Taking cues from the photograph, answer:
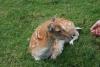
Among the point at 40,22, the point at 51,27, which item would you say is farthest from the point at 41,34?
the point at 40,22

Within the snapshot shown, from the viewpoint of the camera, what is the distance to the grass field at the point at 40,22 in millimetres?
6367

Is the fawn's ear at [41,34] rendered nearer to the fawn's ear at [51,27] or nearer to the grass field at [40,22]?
the fawn's ear at [51,27]

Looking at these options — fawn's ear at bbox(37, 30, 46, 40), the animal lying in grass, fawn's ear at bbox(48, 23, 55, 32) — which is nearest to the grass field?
the animal lying in grass

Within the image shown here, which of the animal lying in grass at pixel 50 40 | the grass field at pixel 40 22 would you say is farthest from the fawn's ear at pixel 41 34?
the grass field at pixel 40 22

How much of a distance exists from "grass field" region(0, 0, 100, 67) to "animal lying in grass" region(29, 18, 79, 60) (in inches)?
4.5

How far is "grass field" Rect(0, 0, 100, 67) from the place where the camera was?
6367 millimetres

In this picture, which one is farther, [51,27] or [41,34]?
[41,34]

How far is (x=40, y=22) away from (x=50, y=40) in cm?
174

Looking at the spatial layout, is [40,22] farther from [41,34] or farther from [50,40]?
[50,40]

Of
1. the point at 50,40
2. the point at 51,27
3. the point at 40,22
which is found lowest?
the point at 40,22

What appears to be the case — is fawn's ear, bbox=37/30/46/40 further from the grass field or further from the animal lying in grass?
the grass field

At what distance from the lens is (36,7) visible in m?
8.62

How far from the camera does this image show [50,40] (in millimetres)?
6152

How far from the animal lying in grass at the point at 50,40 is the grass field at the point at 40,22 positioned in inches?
4.5
